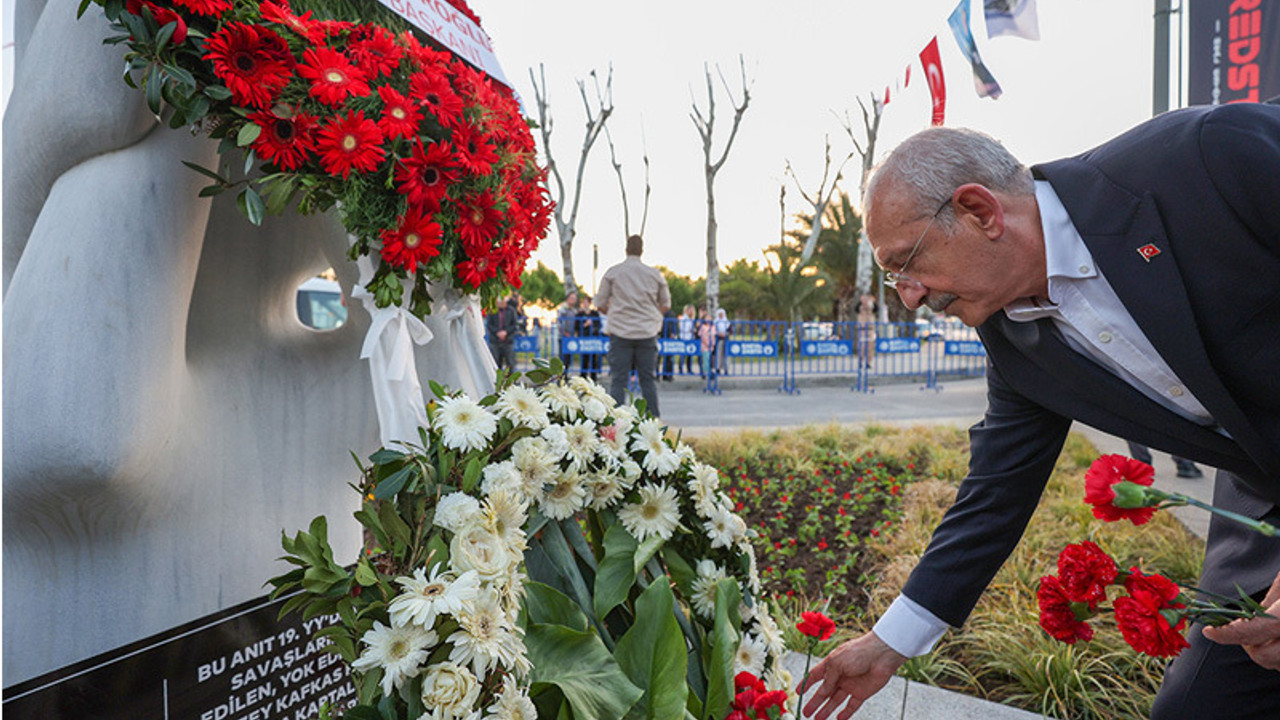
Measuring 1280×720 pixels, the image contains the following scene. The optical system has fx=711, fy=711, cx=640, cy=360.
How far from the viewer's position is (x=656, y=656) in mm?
1316

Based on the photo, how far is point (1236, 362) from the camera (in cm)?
125

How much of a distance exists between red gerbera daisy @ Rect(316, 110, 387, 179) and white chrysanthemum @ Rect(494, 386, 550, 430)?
646mm

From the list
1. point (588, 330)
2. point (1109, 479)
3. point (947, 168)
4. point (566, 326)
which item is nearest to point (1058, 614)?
point (1109, 479)

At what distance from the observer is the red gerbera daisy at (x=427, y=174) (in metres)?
1.69

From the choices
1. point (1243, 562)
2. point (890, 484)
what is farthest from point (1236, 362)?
point (890, 484)

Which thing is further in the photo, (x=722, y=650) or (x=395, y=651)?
(x=722, y=650)

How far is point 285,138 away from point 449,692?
1.25m

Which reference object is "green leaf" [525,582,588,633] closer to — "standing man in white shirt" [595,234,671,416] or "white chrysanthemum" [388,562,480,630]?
"white chrysanthemum" [388,562,480,630]

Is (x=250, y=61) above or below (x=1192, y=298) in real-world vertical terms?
above

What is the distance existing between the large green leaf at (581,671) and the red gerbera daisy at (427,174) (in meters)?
1.03

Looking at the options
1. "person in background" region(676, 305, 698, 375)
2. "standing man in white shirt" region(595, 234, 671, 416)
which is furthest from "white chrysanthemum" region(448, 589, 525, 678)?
"person in background" region(676, 305, 698, 375)

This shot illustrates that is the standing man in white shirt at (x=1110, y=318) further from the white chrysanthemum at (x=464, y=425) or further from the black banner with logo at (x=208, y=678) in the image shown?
the black banner with logo at (x=208, y=678)

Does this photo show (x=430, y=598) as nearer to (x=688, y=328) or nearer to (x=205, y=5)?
(x=205, y=5)

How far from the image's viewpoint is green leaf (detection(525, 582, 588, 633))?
1.30 meters
